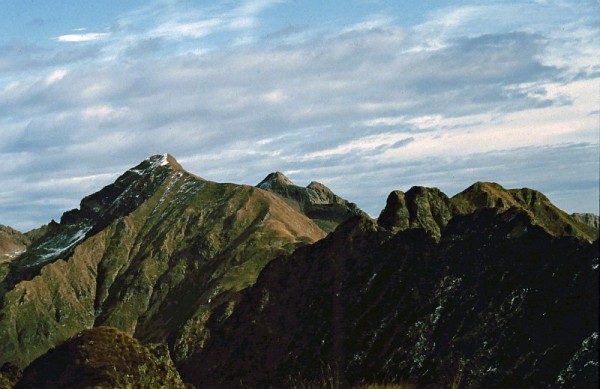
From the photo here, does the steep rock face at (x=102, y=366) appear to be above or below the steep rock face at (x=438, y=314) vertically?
above

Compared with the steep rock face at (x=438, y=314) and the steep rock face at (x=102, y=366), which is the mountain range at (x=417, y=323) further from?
the steep rock face at (x=438, y=314)

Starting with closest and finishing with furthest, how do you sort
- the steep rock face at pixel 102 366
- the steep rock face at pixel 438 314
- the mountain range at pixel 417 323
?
the steep rock face at pixel 102 366
the mountain range at pixel 417 323
the steep rock face at pixel 438 314

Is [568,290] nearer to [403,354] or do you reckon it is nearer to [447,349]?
[447,349]

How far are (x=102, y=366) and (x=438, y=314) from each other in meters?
87.1

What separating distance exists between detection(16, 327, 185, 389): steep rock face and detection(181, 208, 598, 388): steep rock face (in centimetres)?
2068

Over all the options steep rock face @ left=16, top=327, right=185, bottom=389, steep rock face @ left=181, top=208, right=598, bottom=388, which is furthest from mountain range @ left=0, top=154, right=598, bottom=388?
steep rock face @ left=181, top=208, right=598, bottom=388

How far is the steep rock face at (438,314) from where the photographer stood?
111188 millimetres

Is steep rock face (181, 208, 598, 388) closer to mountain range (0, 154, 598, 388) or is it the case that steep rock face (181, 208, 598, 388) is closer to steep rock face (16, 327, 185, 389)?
mountain range (0, 154, 598, 388)

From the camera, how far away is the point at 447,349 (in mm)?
123938

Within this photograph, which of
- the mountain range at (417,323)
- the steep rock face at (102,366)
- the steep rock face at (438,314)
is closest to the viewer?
the steep rock face at (102,366)

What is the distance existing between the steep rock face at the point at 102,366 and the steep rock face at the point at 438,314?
20680 millimetres

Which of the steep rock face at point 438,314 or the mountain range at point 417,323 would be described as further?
the steep rock face at point 438,314

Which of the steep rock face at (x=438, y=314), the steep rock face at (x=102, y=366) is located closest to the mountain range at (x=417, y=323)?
→ the steep rock face at (x=102, y=366)

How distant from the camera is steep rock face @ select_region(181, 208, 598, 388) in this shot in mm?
111188
